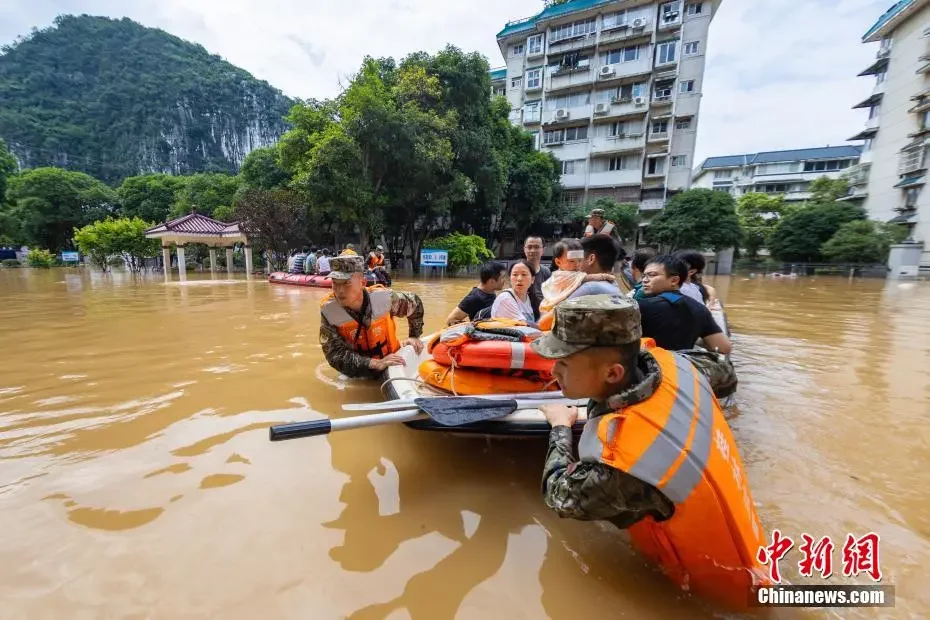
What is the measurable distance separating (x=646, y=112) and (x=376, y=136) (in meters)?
22.1

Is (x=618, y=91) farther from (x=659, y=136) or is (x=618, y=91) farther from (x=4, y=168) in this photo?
(x=4, y=168)

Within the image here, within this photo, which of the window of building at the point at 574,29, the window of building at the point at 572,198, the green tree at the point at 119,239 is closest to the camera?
the green tree at the point at 119,239

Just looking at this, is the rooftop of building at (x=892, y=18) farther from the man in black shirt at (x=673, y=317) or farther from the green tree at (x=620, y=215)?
the man in black shirt at (x=673, y=317)

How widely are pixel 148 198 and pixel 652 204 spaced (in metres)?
42.8

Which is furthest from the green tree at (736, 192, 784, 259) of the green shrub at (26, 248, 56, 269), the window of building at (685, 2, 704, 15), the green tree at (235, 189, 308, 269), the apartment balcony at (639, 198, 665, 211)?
the green shrub at (26, 248, 56, 269)

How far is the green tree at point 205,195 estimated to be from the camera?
108 ft

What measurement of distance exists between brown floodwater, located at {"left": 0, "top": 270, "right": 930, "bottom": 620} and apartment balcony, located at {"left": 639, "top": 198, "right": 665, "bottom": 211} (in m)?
28.0

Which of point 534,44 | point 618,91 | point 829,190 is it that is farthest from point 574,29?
point 829,190

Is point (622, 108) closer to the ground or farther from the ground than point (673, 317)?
farther from the ground

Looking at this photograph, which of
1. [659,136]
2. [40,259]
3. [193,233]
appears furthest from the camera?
[659,136]

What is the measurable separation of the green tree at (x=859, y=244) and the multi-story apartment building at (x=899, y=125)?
3.02m

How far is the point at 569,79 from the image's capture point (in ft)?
105

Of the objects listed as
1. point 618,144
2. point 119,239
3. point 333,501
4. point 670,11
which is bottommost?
point 333,501

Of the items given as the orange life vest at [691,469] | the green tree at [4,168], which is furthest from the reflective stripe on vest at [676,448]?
the green tree at [4,168]
